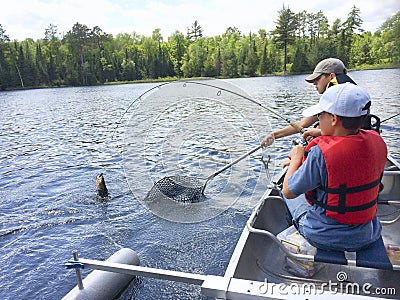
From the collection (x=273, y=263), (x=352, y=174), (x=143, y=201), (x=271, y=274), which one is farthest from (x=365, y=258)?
(x=143, y=201)

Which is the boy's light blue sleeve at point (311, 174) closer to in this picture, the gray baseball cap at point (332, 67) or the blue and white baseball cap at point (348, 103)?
the blue and white baseball cap at point (348, 103)

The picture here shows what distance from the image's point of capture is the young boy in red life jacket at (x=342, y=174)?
243 cm

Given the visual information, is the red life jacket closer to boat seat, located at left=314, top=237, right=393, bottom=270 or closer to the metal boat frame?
boat seat, located at left=314, top=237, right=393, bottom=270

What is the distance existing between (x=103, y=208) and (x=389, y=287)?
5.72 m

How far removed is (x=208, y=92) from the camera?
5.85m

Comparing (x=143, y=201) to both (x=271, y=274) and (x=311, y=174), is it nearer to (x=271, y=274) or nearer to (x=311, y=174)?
(x=271, y=274)

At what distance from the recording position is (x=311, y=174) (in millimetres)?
2521

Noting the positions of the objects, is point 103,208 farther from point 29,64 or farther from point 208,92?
point 29,64

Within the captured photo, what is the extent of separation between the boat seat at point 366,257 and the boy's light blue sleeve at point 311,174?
61 centimetres

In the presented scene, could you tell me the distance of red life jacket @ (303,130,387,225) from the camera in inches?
95.2

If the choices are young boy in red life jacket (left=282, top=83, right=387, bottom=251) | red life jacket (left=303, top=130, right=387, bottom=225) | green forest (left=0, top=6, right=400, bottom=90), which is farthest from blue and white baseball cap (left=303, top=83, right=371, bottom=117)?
green forest (left=0, top=6, right=400, bottom=90)

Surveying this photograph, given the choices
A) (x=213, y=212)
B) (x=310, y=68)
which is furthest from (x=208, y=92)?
(x=310, y=68)

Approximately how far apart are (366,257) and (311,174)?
0.86m

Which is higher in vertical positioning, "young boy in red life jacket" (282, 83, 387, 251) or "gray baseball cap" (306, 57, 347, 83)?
"gray baseball cap" (306, 57, 347, 83)
